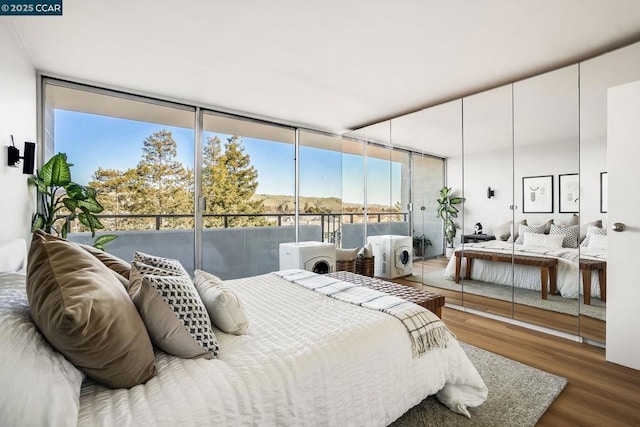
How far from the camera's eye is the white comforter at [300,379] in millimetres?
994

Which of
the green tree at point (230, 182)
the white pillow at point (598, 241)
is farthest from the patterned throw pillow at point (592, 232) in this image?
the green tree at point (230, 182)

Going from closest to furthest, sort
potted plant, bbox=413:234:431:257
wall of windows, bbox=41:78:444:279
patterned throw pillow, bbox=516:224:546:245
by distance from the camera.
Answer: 1. patterned throw pillow, bbox=516:224:546:245
2. wall of windows, bbox=41:78:444:279
3. potted plant, bbox=413:234:431:257

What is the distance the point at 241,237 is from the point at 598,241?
3934 millimetres

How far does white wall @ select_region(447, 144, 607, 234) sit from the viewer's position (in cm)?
264

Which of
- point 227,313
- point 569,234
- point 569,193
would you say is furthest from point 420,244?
point 227,313

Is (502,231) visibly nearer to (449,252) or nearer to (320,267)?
(449,252)

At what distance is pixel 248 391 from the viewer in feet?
3.62

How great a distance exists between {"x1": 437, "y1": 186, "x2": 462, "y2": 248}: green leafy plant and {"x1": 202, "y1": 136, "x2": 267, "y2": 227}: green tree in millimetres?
2530

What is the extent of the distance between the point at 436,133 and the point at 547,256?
1.90 meters

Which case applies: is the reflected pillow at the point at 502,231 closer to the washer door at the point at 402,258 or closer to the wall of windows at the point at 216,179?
the wall of windows at the point at 216,179

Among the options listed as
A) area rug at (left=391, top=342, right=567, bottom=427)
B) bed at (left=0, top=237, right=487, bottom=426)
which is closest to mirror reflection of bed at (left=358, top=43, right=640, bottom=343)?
area rug at (left=391, top=342, right=567, bottom=427)

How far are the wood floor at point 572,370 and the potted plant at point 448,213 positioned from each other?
0.96 metres

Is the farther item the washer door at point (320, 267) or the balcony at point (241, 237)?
the washer door at point (320, 267)

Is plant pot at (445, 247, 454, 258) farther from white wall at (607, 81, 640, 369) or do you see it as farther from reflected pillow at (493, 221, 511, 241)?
white wall at (607, 81, 640, 369)
